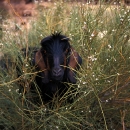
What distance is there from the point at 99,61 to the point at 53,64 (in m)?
0.48

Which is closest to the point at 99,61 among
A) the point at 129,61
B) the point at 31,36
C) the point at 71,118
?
the point at 129,61

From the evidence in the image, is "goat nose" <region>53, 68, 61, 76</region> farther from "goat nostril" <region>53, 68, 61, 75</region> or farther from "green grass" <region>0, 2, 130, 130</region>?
"green grass" <region>0, 2, 130, 130</region>

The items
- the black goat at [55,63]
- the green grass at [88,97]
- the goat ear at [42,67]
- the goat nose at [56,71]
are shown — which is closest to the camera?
the green grass at [88,97]

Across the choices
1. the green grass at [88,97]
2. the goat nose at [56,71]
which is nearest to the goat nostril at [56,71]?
the goat nose at [56,71]

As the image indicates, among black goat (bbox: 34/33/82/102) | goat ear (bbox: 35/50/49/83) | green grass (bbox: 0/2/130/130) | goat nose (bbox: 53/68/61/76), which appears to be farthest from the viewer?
goat ear (bbox: 35/50/49/83)

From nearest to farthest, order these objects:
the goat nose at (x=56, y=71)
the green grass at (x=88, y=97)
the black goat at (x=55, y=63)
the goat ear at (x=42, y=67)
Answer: the green grass at (x=88, y=97), the goat nose at (x=56, y=71), the black goat at (x=55, y=63), the goat ear at (x=42, y=67)

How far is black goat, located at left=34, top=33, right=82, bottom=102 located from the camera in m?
3.64

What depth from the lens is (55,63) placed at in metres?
3.59

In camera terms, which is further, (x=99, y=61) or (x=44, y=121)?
(x=99, y=61)

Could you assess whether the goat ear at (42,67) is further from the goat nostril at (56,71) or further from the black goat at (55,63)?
the goat nostril at (56,71)

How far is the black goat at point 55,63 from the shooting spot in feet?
11.9

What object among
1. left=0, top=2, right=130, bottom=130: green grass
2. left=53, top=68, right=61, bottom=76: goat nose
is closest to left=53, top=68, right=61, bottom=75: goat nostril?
left=53, top=68, right=61, bottom=76: goat nose

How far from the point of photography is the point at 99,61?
12.1 ft

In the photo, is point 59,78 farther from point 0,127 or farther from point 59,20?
point 59,20
